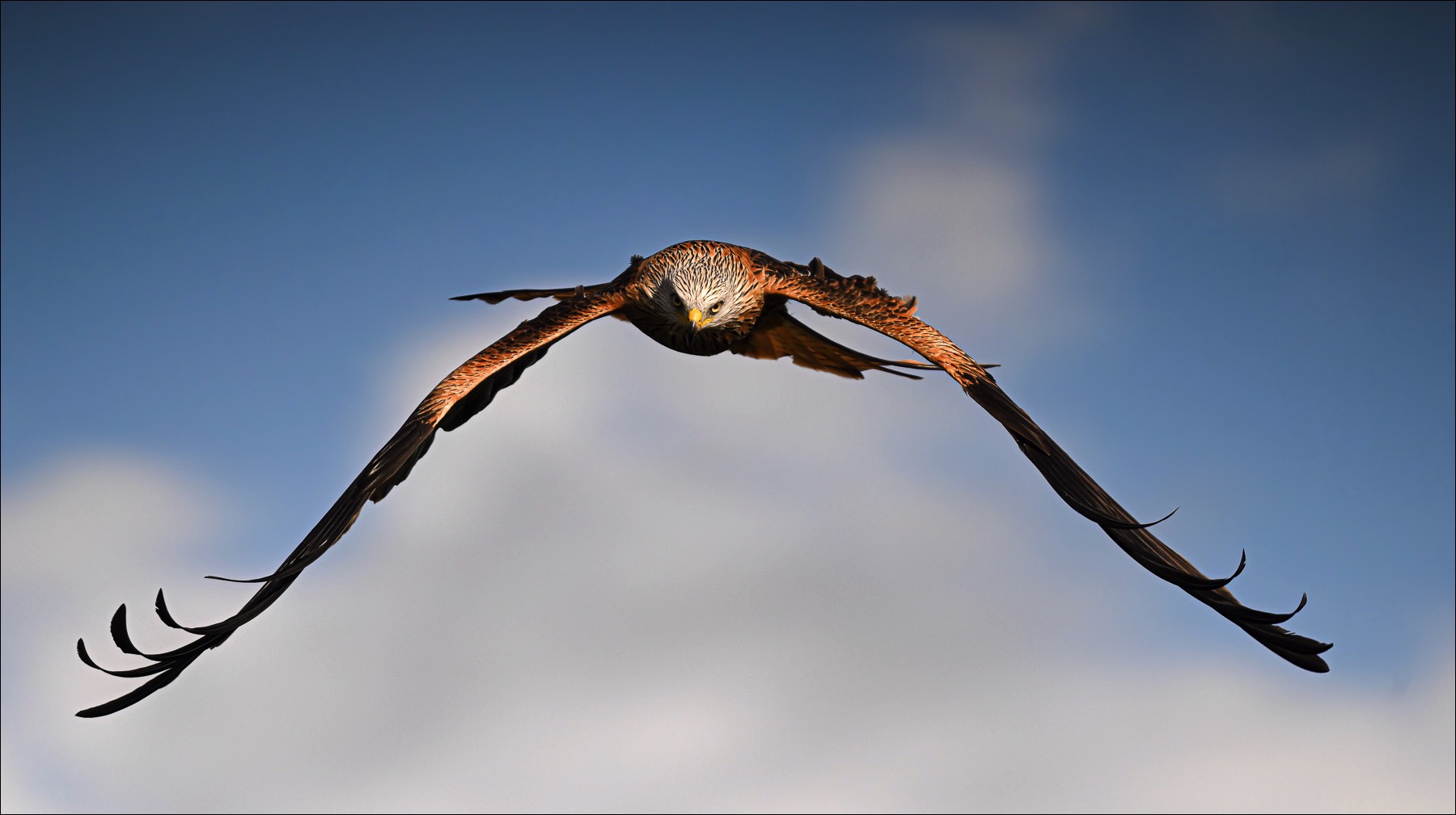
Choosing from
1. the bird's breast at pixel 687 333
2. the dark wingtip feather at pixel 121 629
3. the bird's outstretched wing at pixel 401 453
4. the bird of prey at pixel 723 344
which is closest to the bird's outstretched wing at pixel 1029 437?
the bird of prey at pixel 723 344

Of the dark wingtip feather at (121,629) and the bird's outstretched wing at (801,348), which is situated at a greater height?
the bird's outstretched wing at (801,348)

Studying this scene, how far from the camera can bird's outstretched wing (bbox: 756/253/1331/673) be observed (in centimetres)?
694

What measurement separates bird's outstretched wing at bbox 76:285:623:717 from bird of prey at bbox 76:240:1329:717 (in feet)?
0.04

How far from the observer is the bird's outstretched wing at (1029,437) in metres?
6.94

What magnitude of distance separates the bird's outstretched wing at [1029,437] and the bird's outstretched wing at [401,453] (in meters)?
1.65

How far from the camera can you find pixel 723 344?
1009 cm

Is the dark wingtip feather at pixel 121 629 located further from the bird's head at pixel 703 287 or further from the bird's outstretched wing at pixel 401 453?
the bird's head at pixel 703 287

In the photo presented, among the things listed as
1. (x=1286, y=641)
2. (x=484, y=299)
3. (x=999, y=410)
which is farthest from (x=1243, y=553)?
(x=484, y=299)

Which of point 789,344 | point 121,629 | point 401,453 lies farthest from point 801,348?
point 121,629

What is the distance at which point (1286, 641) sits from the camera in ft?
22.5

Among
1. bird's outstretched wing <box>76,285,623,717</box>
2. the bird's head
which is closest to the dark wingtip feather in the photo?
bird's outstretched wing <box>76,285,623,717</box>

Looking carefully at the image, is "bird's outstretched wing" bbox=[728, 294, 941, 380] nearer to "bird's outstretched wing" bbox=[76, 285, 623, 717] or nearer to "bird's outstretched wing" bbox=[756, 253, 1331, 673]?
"bird's outstretched wing" bbox=[756, 253, 1331, 673]

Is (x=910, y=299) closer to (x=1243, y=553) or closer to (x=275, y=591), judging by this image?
(x=1243, y=553)

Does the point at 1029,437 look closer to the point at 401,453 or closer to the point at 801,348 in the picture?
the point at 801,348
